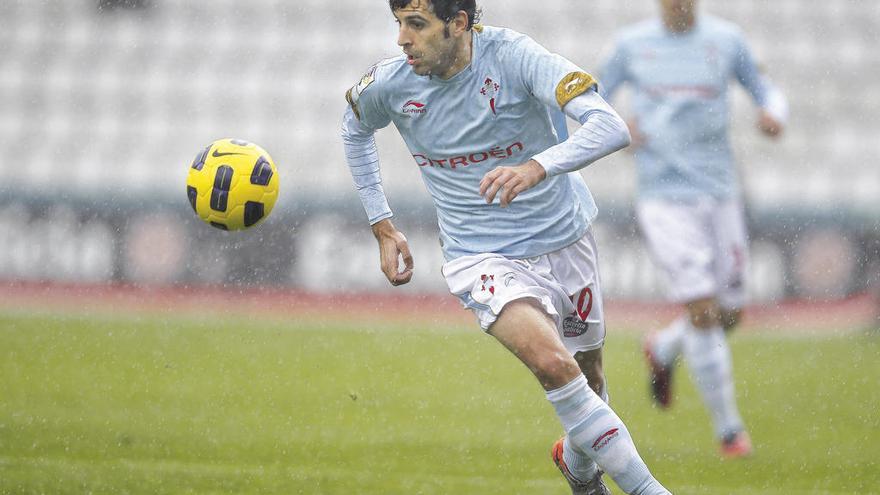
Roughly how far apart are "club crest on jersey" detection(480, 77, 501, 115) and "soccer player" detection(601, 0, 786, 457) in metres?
2.79

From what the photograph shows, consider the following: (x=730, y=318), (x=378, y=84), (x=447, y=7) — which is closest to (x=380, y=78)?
(x=378, y=84)

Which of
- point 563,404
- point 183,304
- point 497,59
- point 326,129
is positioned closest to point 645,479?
point 563,404

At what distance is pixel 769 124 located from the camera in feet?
23.7

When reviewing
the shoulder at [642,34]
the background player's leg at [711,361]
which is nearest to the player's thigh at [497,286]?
the background player's leg at [711,361]

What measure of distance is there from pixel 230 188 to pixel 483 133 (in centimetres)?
114

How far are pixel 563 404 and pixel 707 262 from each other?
3.12 meters

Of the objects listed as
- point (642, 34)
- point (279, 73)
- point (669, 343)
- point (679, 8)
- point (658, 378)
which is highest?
point (679, 8)

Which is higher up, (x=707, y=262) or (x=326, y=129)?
(x=707, y=262)

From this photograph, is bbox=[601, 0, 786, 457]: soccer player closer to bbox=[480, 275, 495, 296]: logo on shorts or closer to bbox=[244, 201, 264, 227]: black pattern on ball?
bbox=[244, 201, 264, 227]: black pattern on ball

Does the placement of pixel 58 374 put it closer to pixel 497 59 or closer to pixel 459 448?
pixel 459 448

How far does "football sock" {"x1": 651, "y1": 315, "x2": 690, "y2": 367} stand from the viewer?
7859mm

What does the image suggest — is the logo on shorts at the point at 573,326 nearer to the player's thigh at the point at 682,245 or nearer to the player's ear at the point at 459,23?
the player's ear at the point at 459,23

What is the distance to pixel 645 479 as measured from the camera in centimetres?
439

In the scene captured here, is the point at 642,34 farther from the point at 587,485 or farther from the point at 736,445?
the point at 587,485
